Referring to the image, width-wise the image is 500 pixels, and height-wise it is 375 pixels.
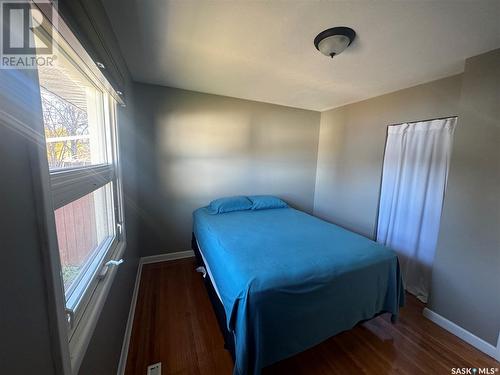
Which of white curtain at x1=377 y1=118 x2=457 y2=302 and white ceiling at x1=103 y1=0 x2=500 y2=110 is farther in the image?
white curtain at x1=377 y1=118 x2=457 y2=302

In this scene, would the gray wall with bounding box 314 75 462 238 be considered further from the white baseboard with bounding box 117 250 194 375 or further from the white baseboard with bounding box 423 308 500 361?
the white baseboard with bounding box 117 250 194 375

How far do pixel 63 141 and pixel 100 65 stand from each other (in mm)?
517

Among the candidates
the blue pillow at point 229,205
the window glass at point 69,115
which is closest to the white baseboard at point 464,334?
the blue pillow at point 229,205

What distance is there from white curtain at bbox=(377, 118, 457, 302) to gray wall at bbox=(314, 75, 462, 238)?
12cm

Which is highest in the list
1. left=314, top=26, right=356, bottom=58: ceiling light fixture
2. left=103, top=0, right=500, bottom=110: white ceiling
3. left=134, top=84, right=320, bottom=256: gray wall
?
left=103, top=0, right=500, bottom=110: white ceiling

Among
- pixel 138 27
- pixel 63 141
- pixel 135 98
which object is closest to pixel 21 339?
pixel 63 141

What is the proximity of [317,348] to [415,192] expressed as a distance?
6.40 ft

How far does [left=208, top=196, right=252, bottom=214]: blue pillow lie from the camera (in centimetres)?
271

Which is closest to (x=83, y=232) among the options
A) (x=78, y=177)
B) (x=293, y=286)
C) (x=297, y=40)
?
(x=78, y=177)

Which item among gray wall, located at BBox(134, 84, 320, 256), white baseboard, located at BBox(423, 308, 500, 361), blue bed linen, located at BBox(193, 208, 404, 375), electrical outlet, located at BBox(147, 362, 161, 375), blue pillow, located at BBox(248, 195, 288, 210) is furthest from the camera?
blue pillow, located at BBox(248, 195, 288, 210)

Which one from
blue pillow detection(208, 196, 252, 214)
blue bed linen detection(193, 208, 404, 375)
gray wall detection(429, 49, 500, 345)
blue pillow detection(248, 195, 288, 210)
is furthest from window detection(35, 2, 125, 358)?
gray wall detection(429, 49, 500, 345)

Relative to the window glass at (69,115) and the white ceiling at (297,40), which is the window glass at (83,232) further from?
the white ceiling at (297,40)

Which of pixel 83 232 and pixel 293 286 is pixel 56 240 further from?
pixel 293 286

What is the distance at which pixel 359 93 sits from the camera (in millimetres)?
2625
